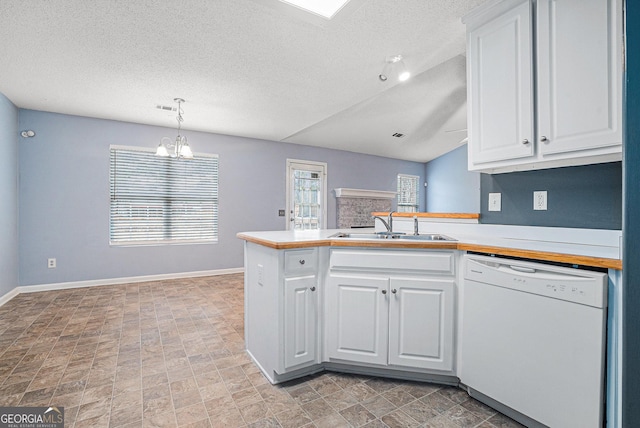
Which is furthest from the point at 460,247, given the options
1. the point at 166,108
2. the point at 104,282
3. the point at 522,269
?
the point at 104,282

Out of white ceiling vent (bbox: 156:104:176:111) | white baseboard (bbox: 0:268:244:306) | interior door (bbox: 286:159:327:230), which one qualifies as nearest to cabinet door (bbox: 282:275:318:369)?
white ceiling vent (bbox: 156:104:176:111)

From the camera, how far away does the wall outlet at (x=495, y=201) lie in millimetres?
2145

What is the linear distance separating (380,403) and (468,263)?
2.99 ft

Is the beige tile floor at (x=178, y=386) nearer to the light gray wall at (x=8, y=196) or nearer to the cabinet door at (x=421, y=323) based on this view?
the cabinet door at (x=421, y=323)

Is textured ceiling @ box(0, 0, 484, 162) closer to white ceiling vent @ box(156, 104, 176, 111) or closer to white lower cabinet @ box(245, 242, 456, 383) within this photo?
white ceiling vent @ box(156, 104, 176, 111)

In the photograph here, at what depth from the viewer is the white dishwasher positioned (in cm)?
121

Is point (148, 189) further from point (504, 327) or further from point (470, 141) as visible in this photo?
point (504, 327)

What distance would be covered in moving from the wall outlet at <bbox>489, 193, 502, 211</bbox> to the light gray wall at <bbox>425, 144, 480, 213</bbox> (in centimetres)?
505

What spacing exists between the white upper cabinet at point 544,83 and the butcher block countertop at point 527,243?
0.42 metres

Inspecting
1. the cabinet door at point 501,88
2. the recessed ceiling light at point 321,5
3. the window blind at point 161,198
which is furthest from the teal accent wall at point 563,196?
the window blind at point 161,198

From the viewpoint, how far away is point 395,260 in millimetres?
1779

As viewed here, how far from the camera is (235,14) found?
2033mm

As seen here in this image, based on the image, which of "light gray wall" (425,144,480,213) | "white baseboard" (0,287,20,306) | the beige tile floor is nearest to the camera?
the beige tile floor

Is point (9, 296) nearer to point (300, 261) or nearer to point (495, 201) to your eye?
point (300, 261)
